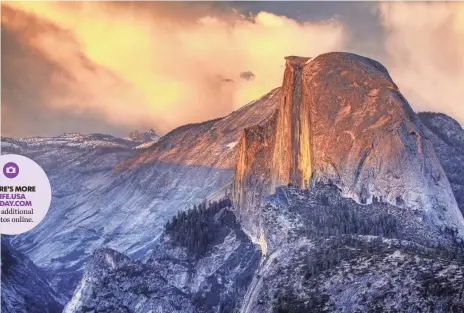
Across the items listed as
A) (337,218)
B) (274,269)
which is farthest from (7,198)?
(337,218)

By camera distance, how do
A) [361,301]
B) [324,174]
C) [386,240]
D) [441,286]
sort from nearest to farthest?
[441,286] < [361,301] < [386,240] < [324,174]

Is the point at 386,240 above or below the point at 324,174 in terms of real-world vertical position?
below

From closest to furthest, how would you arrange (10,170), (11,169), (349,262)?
(10,170), (11,169), (349,262)

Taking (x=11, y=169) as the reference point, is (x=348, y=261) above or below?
below

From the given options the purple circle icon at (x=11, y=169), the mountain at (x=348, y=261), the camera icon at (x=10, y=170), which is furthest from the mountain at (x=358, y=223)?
the camera icon at (x=10, y=170)

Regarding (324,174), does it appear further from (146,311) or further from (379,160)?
(146,311)

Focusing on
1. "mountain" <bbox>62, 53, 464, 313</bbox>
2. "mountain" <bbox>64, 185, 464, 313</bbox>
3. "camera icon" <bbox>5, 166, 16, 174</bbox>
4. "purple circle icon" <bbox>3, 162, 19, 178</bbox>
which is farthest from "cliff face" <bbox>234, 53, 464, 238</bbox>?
"camera icon" <bbox>5, 166, 16, 174</bbox>

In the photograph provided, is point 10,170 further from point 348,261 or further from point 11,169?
point 348,261

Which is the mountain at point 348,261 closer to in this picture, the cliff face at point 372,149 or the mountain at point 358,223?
the mountain at point 358,223

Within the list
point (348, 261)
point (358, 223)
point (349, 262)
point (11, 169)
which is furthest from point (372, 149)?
point (11, 169)
